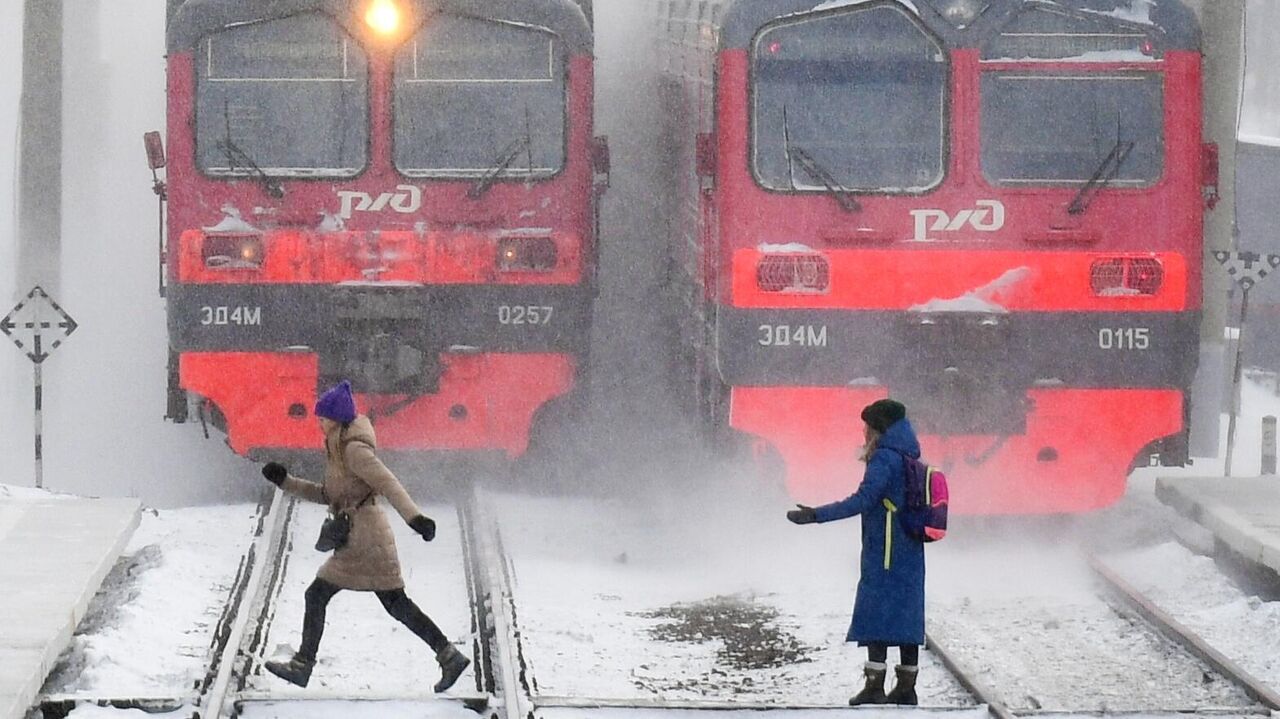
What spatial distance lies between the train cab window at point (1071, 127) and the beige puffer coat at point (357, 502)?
4.23 metres

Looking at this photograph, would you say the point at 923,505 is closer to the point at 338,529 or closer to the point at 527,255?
the point at 338,529

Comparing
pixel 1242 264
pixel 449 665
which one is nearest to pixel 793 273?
pixel 449 665

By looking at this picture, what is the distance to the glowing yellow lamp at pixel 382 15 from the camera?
39.4 ft

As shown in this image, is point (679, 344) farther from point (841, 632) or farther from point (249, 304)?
point (841, 632)

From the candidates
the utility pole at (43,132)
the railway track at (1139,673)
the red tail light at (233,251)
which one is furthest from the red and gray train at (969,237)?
the utility pole at (43,132)

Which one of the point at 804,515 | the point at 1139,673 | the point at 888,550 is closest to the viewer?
the point at 804,515

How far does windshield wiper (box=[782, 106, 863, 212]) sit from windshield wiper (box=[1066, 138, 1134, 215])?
1038mm

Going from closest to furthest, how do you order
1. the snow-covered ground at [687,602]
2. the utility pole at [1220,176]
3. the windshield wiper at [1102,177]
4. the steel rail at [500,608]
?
the steel rail at [500,608], the snow-covered ground at [687,602], the windshield wiper at [1102,177], the utility pole at [1220,176]

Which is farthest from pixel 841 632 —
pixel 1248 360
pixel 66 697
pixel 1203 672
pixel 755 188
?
pixel 1248 360

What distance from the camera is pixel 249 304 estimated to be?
1190 centimetres

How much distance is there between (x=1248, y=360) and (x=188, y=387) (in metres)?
15.9

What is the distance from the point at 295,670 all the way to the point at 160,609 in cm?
173

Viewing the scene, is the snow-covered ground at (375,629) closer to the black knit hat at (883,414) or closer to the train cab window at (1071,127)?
the black knit hat at (883,414)

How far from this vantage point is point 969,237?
35.9ft
